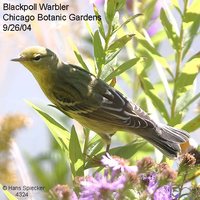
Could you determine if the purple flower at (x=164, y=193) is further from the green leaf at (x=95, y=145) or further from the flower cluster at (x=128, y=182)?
the green leaf at (x=95, y=145)

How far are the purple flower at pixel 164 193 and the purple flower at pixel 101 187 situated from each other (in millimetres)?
128

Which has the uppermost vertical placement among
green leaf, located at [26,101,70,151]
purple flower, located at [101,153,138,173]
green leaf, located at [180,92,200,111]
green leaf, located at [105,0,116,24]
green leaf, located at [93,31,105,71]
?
green leaf, located at [105,0,116,24]

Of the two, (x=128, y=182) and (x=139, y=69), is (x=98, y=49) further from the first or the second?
(x=128, y=182)

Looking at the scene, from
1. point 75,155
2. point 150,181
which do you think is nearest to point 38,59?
point 75,155

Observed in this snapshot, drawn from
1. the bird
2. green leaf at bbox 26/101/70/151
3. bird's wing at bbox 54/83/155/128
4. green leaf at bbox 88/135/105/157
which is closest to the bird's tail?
the bird

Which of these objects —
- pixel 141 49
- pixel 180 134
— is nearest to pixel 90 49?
pixel 141 49

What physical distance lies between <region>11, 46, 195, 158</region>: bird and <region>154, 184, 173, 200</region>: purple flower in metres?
0.72

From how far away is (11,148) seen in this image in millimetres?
2402

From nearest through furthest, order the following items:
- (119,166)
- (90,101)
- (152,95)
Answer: (119,166) → (152,95) → (90,101)

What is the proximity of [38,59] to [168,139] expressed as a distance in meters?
0.77

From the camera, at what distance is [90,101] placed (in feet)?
8.83

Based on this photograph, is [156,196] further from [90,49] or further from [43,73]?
[90,49]

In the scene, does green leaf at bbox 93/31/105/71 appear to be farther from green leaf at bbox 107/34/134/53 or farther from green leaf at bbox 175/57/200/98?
green leaf at bbox 175/57/200/98

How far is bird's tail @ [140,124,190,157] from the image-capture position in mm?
2236
